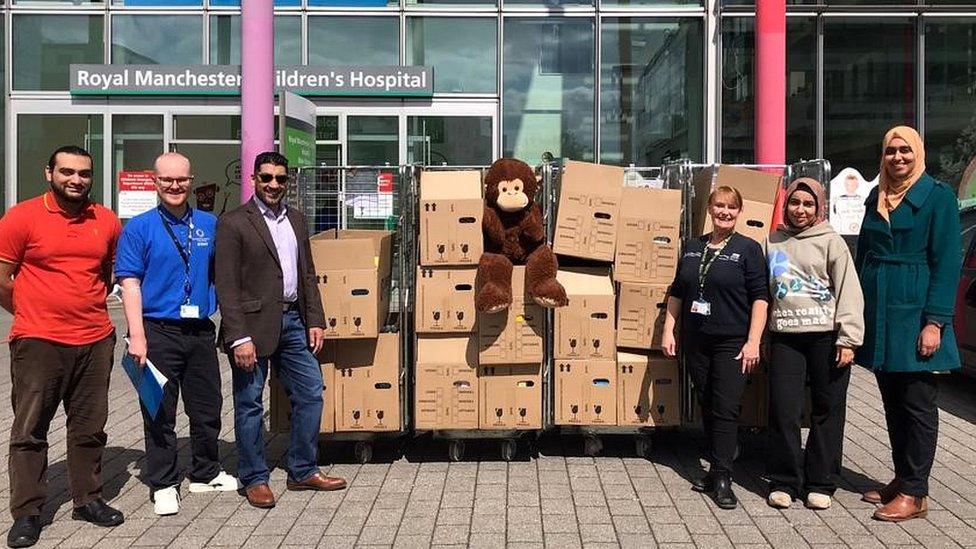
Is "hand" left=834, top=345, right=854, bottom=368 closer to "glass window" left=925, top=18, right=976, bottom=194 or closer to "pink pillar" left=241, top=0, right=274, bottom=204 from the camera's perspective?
"pink pillar" left=241, top=0, right=274, bottom=204

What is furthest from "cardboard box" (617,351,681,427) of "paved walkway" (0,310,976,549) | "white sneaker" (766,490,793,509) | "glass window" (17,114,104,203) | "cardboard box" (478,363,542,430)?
"glass window" (17,114,104,203)

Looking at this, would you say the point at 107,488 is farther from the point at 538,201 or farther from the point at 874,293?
the point at 874,293

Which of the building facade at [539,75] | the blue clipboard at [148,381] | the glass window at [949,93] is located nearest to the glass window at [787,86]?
the building facade at [539,75]

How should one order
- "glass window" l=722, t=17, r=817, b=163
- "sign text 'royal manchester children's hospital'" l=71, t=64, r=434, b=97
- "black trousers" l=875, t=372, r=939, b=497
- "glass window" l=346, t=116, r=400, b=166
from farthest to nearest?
"glass window" l=722, t=17, r=817, b=163
"glass window" l=346, t=116, r=400, b=166
"sign text 'royal manchester children's hospital'" l=71, t=64, r=434, b=97
"black trousers" l=875, t=372, r=939, b=497

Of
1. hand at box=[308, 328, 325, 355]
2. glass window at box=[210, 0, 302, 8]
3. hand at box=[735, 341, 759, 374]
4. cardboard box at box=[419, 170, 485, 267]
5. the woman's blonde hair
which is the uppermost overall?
glass window at box=[210, 0, 302, 8]

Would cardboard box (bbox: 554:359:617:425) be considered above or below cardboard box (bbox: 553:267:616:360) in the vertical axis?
below

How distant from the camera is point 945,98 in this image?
1544 cm

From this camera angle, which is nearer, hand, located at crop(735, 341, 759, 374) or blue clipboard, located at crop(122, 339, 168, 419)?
blue clipboard, located at crop(122, 339, 168, 419)

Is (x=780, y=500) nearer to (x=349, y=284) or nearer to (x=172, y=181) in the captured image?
(x=349, y=284)

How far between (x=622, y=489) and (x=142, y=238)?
3094mm

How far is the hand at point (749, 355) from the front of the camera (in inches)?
194

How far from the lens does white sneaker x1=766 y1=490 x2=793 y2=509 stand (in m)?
4.87

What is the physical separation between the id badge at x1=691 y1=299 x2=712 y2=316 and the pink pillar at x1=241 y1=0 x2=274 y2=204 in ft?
30.2

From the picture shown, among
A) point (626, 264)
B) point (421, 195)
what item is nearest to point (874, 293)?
point (626, 264)
